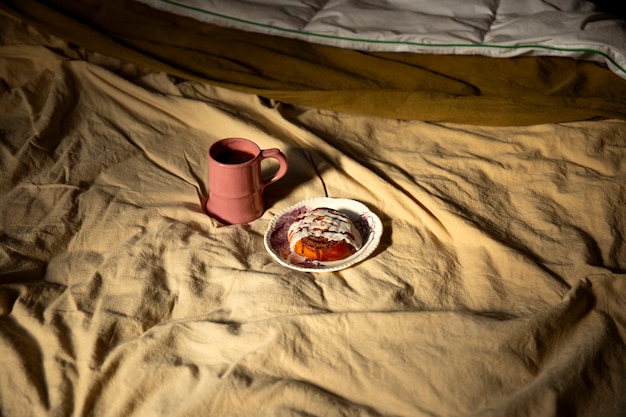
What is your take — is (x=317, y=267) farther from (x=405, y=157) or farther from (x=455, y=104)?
(x=455, y=104)

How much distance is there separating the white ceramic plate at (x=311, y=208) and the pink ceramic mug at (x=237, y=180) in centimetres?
5

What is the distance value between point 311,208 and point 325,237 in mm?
134

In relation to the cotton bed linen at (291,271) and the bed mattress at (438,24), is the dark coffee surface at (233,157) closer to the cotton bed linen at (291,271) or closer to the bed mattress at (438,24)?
the cotton bed linen at (291,271)

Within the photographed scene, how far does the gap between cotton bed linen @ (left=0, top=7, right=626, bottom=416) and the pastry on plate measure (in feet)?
0.11

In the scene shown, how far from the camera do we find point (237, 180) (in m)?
1.07

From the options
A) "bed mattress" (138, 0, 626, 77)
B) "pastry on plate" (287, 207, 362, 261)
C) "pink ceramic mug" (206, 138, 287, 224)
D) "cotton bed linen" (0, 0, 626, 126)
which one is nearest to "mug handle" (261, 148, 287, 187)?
"pink ceramic mug" (206, 138, 287, 224)

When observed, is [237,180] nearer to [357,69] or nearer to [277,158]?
[277,158]

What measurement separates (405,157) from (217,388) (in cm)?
60

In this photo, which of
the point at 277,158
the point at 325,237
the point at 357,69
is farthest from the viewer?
the point at 357,69

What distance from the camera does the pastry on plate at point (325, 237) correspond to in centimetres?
101

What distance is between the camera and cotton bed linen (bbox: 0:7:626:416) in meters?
0.85

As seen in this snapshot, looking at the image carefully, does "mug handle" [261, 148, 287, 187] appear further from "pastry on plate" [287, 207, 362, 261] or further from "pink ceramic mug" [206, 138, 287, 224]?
"pastry on plate" [287, 207, 362, 261]

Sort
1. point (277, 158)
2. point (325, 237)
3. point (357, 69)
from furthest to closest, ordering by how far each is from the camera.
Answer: point (357, 69), point (277, 158), point (325, 237)

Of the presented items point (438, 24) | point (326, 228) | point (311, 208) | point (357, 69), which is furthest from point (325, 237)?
point (438, 24)
